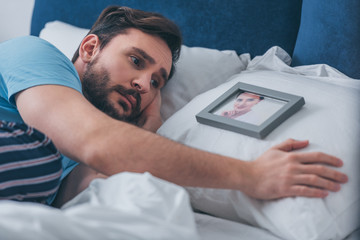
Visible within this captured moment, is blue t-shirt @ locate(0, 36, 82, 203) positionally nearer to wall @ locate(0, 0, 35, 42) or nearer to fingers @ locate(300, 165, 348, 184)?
fingers @ locate(300, 165, 348, 184)

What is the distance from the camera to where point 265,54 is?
5.47 feet

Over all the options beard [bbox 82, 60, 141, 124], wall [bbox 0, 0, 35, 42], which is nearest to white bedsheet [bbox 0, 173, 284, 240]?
beard [bbox 82, 60, 141, 124]

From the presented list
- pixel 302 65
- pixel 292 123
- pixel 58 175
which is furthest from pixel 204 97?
pixel 58 175

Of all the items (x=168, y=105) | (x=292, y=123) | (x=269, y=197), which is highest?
(x=292, y=123)

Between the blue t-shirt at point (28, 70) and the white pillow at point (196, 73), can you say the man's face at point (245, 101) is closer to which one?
the white pillow at point (196, 73)

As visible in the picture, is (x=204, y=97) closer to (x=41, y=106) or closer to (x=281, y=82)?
(x=281, y=82)

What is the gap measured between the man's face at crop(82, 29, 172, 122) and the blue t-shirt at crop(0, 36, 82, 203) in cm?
19

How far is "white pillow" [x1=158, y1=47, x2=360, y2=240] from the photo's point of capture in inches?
39.4

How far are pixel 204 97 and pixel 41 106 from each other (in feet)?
1.74

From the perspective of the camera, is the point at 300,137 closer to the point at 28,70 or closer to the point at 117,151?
the point at 117,151

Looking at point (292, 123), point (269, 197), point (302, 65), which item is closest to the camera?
point (269, 197)

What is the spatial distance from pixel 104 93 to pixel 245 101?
494 mm

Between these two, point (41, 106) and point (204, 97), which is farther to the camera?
point (204, 97)

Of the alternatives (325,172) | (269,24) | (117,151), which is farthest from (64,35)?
(325,172)
